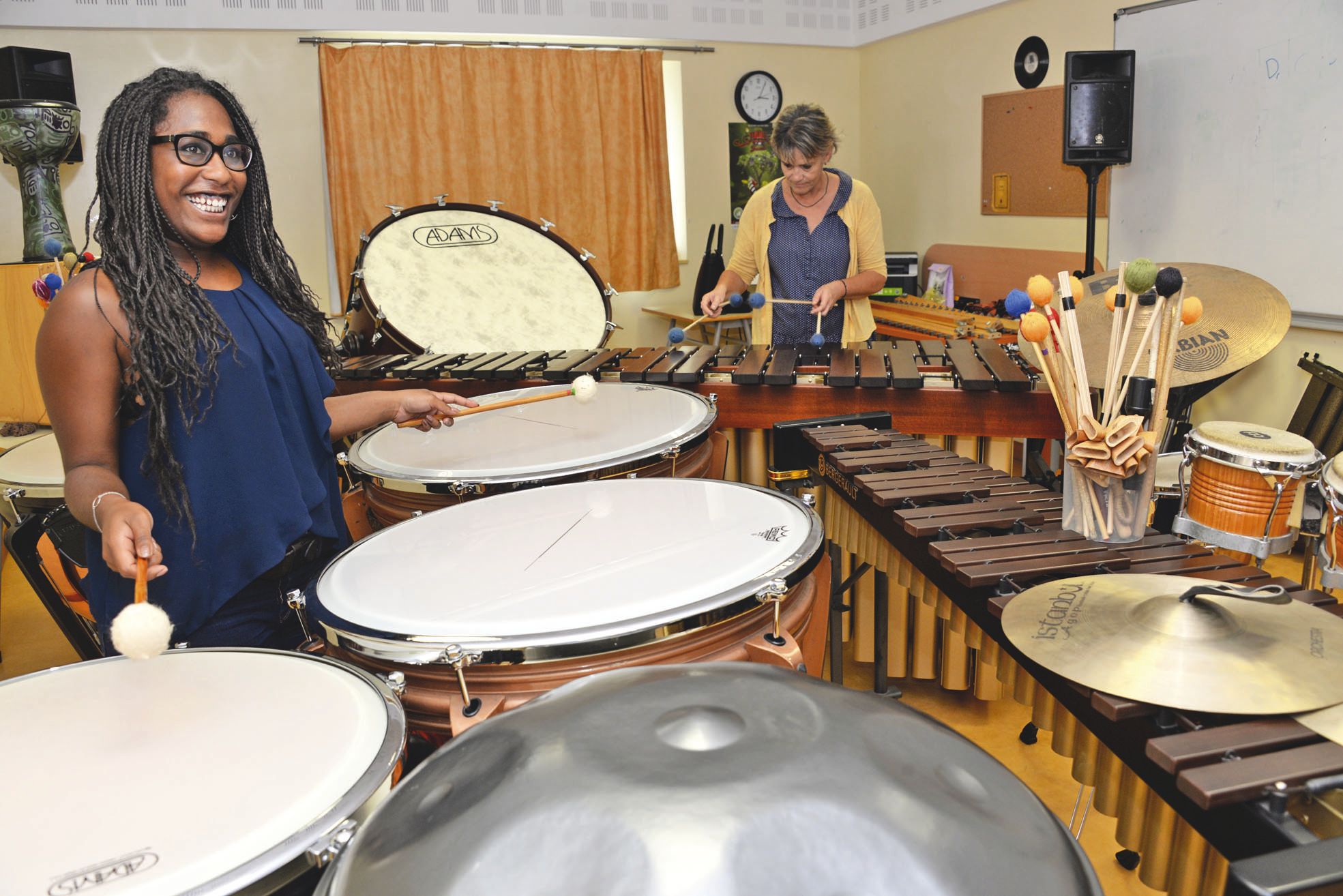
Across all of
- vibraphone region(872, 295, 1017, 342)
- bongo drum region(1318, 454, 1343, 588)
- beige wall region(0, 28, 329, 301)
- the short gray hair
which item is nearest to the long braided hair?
bongo drum region(1318, 454, 1343, 588)

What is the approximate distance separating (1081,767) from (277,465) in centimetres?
122

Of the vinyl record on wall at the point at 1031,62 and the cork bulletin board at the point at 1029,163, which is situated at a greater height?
the vinyl record on wall at the point at 1031,62

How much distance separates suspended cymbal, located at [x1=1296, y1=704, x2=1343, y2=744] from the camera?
898mm

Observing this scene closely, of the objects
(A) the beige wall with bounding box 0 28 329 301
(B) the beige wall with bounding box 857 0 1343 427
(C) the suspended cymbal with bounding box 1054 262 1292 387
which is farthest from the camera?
(A) the beige wall with bounding box 0 28 329 301

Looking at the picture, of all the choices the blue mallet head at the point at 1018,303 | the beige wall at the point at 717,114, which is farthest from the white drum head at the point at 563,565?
the beige wall at the point at 717,114

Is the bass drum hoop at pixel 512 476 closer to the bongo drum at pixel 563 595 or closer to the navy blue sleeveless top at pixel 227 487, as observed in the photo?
the bongo drum at pixel 563 595

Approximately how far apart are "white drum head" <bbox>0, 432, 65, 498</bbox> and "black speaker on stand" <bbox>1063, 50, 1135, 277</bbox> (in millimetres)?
3898

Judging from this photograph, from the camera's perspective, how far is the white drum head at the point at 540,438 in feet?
6.08

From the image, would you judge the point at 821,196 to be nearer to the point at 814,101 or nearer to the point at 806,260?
the point at 806,260

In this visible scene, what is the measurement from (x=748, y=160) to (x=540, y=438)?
201 inches

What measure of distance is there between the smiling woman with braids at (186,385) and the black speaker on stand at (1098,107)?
3.63 metres

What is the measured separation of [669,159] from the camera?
21.6 ft

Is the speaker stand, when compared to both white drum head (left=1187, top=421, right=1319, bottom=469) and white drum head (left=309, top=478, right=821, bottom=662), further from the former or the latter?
white drum head (left=309, top=478, right=821, bottom=662)

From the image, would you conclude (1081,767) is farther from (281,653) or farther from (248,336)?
(248,336)
